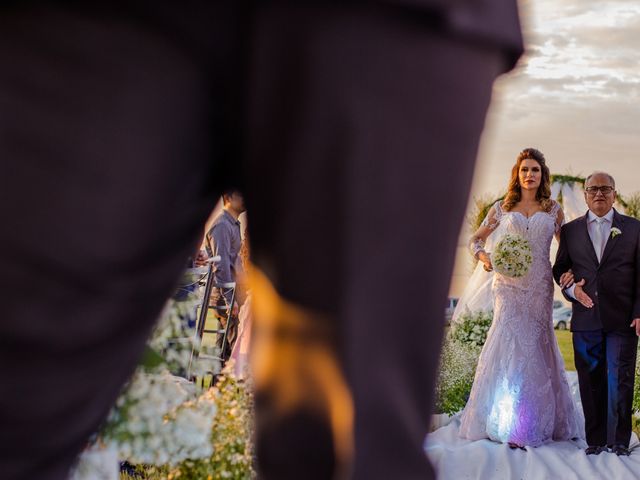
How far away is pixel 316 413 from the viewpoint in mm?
459

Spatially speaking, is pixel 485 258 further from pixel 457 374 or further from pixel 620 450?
pixel 620 450

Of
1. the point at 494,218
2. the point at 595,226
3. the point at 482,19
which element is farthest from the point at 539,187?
the point at 482,19

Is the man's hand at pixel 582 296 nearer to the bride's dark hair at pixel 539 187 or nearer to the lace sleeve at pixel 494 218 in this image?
the bride's dark hair at pixel 539 187

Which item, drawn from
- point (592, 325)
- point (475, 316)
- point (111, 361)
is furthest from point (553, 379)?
point (111, 361)

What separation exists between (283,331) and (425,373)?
0.08 metres

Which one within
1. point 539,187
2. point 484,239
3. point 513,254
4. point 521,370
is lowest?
point 521,370

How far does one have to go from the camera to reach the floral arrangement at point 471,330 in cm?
963

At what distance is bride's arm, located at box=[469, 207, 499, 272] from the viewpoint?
8117 mm

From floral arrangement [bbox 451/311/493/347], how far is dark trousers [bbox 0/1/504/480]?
30.5 feet

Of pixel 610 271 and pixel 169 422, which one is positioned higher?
pixel 610 271

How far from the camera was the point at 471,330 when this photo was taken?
9.66m

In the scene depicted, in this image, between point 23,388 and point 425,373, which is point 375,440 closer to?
point 425,373

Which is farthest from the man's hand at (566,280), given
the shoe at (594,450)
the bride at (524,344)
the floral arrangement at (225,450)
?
the floral arrangement at (225,450)

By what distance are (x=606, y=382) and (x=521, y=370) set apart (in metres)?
0.74
